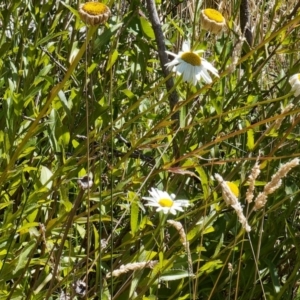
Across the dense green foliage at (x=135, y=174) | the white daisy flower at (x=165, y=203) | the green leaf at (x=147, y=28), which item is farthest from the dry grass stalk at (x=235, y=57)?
the green leaf at (x=147, y=28)

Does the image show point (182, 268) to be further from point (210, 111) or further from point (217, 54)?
point (217, 54)

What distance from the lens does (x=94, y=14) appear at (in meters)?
0.81

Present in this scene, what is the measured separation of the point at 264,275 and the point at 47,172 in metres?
0.58

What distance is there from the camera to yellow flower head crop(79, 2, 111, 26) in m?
0.80

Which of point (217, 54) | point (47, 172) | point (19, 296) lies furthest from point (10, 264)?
point (217, 54)

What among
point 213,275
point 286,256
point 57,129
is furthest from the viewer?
point 286,256

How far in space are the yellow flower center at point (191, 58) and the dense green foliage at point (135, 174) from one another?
55 millimetres

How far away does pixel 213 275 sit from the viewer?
1402 mm

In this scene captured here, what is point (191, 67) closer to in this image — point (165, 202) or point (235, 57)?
point (235, 57)

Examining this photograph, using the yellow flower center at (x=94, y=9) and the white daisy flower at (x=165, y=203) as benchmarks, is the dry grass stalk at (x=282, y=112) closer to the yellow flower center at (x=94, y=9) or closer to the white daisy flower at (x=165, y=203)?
the white daisy flower at (x=165, y=203)

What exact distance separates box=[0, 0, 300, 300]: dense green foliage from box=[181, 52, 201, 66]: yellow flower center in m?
0.06

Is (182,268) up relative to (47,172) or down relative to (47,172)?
down

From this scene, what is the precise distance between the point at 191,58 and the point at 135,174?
0.23 metres

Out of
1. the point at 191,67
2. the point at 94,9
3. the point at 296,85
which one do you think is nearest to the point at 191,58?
the point at 191,67
